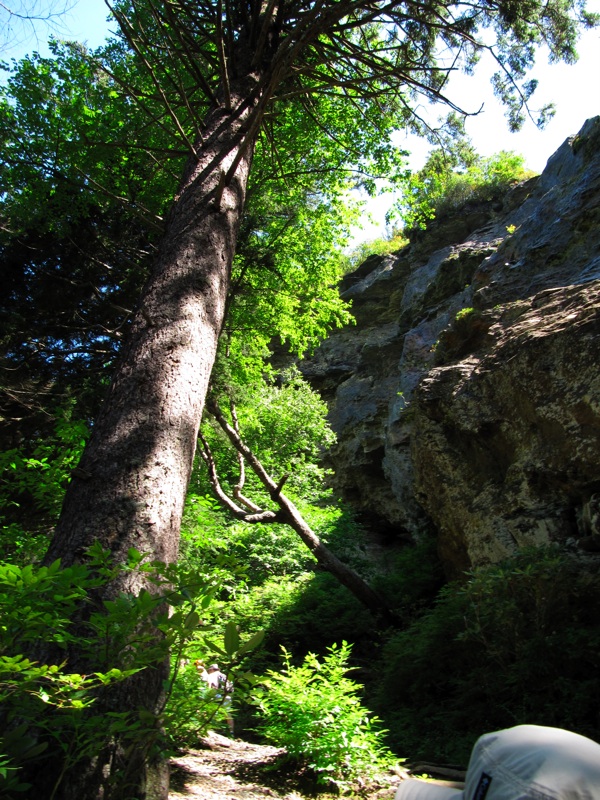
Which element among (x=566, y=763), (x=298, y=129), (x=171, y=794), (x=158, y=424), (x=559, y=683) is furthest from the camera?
(x=298, y=129)

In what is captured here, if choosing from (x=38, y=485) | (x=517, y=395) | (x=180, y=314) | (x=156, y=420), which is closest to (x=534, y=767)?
(x=156, y=420)

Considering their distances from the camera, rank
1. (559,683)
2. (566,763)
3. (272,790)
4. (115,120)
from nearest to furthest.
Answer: (566,763), (272,790), (559,683), (115,120)

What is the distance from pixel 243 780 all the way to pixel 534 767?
10.3 ft

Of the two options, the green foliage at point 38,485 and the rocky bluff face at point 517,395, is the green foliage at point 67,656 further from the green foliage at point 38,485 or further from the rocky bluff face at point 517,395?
the rocky bluff face at point 517,395

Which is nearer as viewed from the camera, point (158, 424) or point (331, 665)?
point (158, 424)

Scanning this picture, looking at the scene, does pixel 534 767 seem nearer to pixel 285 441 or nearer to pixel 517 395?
pixel 517 395

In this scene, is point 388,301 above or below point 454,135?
above

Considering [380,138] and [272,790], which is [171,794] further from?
[380,138]

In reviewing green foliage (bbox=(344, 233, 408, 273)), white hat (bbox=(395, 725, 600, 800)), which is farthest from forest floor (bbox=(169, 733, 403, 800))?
green foliage (bbox=(344, 233, 408, 273))

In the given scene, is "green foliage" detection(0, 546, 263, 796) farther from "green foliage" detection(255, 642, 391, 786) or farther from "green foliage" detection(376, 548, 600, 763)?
"green foliage" detection(376, 548, 600, 763)

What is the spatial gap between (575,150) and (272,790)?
10683mm

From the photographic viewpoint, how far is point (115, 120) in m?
8.00

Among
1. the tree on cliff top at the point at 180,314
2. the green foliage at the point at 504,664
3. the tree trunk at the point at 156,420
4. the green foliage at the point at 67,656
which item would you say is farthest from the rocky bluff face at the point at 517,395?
the green foliage at the point at 67,656

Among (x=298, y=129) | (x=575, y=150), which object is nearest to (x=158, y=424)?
(x=298, y=129)
